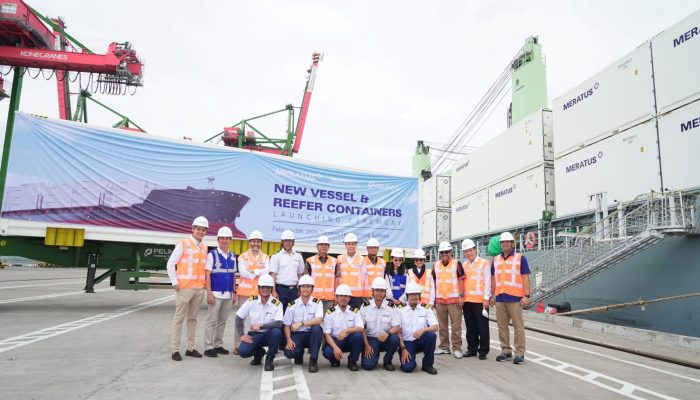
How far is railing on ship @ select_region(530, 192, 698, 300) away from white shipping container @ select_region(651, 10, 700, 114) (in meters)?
2.91

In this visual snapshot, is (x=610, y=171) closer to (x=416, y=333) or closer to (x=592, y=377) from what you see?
(x=592, y=377)

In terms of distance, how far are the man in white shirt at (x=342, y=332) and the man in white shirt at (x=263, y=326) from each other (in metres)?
0.65

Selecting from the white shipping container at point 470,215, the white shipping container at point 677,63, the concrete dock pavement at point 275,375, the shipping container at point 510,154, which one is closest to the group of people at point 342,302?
the concrete dock pavement at point 275,375

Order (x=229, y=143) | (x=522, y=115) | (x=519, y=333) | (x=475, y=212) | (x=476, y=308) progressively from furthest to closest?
(x=229, y=143) → (x=475, y=212) → (x=522, y=115) → (x=476, y=308) → (x=519, y=333)

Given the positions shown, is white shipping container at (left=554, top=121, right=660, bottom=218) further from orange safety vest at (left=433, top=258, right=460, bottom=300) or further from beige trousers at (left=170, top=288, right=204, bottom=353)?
beige trousers at (left=170, top=288, right=204, bottom=353)

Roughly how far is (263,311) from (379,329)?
162cm

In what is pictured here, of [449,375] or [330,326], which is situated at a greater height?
[330,326]

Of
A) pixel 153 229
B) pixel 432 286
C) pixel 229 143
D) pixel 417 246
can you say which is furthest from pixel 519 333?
pixel 229 143

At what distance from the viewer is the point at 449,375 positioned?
17.8 ft

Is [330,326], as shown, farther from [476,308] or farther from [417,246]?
[417,246]

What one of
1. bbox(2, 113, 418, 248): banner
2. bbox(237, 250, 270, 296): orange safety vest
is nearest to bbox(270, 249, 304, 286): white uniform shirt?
bbox(237, 250, 270, 296): orange safety vest

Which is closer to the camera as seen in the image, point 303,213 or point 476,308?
point 476,308

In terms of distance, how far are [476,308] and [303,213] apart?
6.06 metres

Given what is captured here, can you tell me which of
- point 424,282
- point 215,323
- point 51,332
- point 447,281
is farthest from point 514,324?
point 51,332
